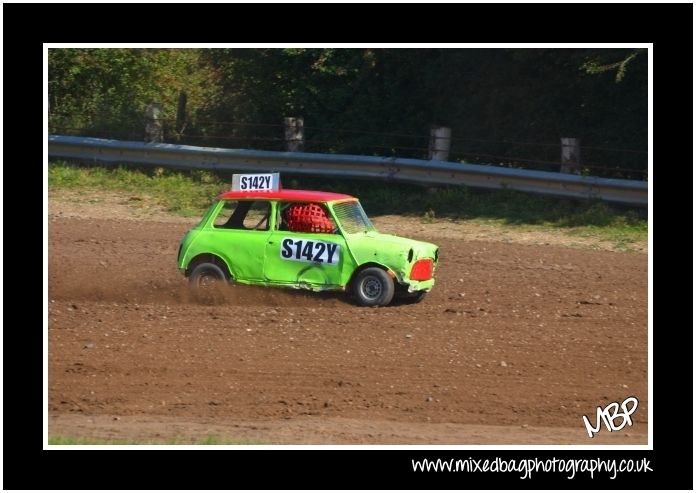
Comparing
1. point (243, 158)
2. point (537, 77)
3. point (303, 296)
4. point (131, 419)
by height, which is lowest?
point (131, 419)

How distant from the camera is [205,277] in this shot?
1231cm

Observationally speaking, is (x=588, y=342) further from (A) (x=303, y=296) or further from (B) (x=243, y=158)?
(B) (x=243, y=158)

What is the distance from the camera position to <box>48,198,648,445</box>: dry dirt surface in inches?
327

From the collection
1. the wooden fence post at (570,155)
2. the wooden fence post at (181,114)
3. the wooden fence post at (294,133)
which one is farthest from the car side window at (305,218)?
the wooden fence post at (181,114)

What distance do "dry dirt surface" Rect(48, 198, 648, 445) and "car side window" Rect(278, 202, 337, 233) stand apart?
2.55 feet

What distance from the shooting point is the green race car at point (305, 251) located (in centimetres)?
1194

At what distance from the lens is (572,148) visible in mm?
18562

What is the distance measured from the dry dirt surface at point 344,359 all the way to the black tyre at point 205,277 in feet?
0.63

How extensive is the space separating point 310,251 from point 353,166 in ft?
24.4

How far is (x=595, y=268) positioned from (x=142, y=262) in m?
6.12

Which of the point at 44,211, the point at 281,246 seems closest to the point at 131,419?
the point at 44,211

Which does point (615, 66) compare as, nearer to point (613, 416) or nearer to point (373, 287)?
point (373, 287)

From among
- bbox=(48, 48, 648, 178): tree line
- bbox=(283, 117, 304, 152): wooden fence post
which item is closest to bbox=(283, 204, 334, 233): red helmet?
bbox=(48, 48, 648, 178): tree line

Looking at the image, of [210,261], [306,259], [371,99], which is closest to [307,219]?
[306,259]
